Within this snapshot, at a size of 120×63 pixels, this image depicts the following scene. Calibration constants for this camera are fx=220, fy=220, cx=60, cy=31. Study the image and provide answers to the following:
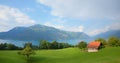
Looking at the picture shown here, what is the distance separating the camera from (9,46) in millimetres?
119125

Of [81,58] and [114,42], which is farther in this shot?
[114,42]

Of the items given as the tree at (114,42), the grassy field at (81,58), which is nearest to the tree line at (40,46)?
the tree at (114,42)

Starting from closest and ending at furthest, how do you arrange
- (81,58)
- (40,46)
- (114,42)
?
(81,58)
(114,42)
(40,46)

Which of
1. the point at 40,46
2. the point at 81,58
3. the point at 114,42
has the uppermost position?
the point at 114,42

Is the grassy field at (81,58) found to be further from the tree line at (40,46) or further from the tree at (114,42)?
the tree line at (40,46)

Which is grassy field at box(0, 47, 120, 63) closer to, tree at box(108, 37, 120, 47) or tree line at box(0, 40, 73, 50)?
tree at box(108, 37, 120, 47)

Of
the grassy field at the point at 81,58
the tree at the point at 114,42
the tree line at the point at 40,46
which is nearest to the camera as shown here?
the grassy field at the point at 81,58

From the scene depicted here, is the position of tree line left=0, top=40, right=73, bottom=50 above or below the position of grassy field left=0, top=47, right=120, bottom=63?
above

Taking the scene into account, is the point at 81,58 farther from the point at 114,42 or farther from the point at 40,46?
the point at 40,46

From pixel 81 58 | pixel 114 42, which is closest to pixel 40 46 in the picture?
pixel 114 42

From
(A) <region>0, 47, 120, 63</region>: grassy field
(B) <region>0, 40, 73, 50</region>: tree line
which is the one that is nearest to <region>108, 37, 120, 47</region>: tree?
(A) <region>0, 47, 120, 63</region>: grassy field

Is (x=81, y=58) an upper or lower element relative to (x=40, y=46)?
lower

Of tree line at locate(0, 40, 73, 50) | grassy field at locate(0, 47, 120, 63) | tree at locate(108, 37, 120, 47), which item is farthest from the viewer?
tree line at locate(0, 40, 73, 50)

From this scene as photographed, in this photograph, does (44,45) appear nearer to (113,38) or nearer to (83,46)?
(83,46)
